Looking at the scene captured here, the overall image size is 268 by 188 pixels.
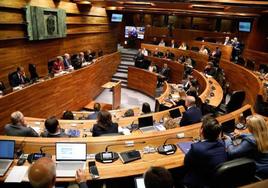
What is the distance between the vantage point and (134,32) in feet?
53.5

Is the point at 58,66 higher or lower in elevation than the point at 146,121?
higher

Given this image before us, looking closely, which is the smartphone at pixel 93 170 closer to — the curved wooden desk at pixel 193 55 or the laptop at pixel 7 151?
the laptop at pixel 7 151

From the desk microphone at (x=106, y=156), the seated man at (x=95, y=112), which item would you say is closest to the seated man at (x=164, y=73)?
the seated man at (x=95, y=112)

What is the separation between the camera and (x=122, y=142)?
3088 millimetres

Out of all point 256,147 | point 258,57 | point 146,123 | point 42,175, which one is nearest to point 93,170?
point 42,175

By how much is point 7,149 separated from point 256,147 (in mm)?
2728

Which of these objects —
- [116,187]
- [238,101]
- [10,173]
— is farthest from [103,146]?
[238,101]

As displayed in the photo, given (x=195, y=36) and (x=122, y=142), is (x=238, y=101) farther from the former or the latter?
(x=195, y=36)

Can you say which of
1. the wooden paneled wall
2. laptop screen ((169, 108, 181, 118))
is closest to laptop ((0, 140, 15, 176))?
laptop screen ((169, 108, 181, 118))

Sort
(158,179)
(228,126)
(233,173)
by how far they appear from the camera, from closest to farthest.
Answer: (158,179), (233,173), (228,126)

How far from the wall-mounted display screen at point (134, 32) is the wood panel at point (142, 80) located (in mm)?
6067

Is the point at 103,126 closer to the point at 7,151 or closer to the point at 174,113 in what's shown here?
the point at 7,151

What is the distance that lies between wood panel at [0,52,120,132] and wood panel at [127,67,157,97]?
4.68ft

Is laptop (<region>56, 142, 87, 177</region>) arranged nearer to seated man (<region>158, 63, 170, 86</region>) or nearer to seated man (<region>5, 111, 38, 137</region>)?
seated man (<region>5, 111, 38, 137</region>)
